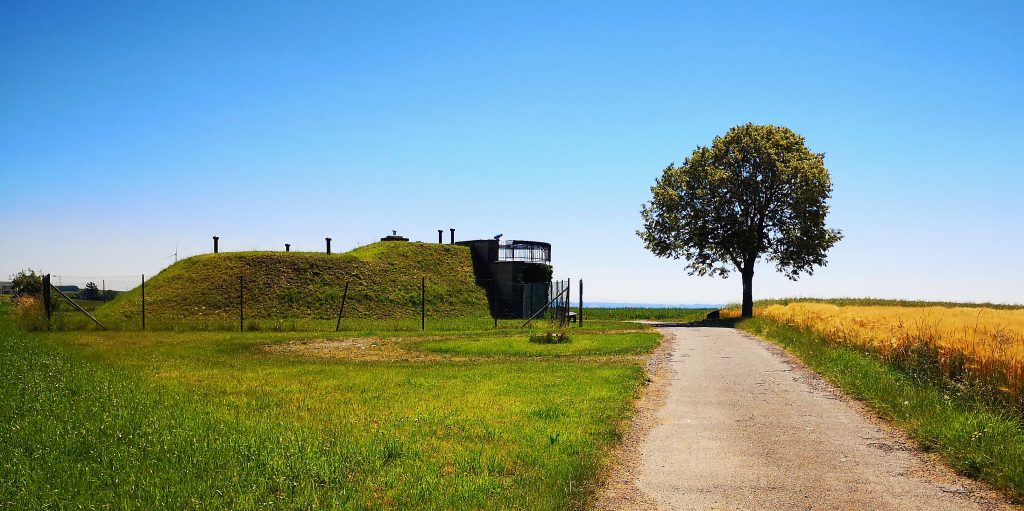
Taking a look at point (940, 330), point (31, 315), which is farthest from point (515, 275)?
point (940, 330)

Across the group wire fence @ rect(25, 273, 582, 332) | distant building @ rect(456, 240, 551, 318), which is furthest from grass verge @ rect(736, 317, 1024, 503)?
distant building @ rect(456, 240, 551, 318)

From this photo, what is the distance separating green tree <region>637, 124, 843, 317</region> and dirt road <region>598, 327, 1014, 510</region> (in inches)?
1349

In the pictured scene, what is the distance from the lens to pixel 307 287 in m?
52.0

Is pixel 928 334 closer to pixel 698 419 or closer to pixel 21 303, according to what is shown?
pixel 698 419

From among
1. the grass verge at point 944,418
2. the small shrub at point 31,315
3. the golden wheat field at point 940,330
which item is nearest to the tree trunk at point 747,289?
the golden wheat field at point 940,330

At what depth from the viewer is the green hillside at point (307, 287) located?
154 ft

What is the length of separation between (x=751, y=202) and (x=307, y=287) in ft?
114

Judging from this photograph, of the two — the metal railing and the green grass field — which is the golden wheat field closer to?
the green grass field

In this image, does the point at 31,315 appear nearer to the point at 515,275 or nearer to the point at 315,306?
the point at 315,306

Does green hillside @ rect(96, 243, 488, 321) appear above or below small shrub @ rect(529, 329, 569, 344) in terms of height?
above

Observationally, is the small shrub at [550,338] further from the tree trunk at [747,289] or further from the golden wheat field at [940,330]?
the tree trunk at [747,289]

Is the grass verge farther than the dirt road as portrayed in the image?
Yes

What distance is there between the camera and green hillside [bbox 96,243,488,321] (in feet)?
154

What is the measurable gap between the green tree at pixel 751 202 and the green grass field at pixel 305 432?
1240 inches
